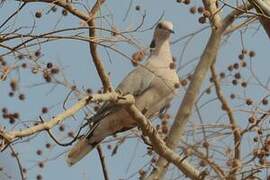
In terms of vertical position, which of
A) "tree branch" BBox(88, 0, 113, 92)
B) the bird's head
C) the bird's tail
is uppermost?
the bird's head

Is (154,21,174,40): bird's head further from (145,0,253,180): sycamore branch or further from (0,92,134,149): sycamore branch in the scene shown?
(0,92,134,149): sycamore branch

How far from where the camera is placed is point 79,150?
4656 millimetres

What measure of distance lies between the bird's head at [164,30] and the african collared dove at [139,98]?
182 mm

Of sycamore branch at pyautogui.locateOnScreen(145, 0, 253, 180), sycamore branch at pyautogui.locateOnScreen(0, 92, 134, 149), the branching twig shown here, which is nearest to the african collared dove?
the branching twig

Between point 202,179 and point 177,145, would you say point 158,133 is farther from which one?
point 202,179

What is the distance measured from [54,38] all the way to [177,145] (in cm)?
94

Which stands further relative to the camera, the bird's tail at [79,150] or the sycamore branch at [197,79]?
the bird's tail at [79,150]

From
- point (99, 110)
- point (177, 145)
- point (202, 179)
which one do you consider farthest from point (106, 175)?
point (202, 179)

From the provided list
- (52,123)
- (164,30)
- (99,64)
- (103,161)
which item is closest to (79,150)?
(103,161)

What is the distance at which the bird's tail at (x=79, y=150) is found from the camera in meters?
4.59

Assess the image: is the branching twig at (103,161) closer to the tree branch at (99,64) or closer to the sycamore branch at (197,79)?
the sycamore branch at (197,79)

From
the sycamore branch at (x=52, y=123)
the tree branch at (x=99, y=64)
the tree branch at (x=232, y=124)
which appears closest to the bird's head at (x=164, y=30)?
the tree branch at (x=232, y=124)

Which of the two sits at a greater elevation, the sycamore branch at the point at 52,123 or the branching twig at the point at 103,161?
the sycamore branch at the point at 52,123

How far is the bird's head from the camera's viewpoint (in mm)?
5098
